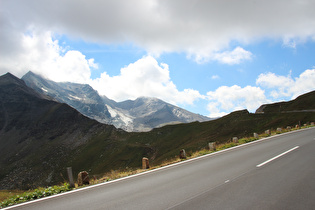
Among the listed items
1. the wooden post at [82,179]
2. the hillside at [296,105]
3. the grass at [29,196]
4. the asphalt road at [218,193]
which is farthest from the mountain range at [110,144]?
the grass at [29,196]

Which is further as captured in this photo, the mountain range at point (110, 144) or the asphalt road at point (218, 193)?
the mountain range at point (110, 144)

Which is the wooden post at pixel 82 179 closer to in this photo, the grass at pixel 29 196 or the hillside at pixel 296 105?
the grass at pixel 29 196

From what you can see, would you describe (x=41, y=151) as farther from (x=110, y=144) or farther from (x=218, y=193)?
(x=218, y=193)

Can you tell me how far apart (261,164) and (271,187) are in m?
4.16

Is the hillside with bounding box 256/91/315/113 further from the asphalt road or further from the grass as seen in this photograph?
the grass

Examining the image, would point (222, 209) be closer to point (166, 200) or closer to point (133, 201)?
point (166, 200)

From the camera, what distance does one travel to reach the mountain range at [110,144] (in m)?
80.0

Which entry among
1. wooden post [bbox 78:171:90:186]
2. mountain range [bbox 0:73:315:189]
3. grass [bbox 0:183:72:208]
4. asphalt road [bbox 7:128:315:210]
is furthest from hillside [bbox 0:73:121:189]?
asphalt road [bbox 7:128:315:210]

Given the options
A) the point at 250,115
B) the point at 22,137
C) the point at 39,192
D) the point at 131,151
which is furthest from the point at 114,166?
the point at 22,137

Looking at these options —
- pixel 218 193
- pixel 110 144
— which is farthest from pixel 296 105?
pixel 218 193

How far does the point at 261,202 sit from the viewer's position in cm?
602

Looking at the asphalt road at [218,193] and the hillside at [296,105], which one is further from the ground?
the hillside at [296,105]

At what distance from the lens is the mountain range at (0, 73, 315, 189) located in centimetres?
8000

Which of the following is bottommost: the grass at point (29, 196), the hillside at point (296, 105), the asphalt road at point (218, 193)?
the asphalt road at point (218, 193)
